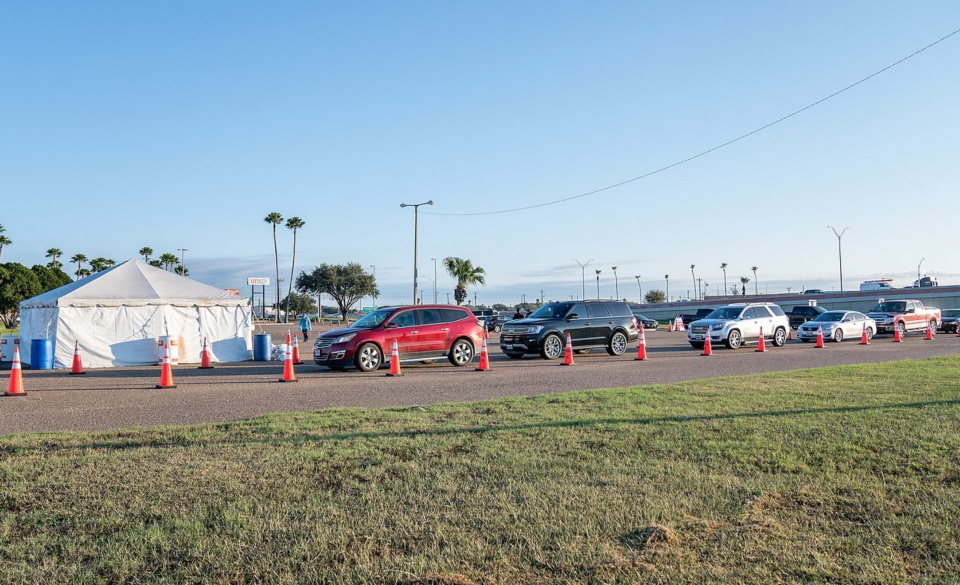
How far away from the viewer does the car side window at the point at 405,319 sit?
64.6 feet

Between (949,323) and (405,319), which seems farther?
(949,323)

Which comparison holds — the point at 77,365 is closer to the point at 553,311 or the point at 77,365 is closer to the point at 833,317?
the point at 553,311

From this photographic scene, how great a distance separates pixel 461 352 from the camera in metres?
20.7

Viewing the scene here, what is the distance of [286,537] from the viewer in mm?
4625

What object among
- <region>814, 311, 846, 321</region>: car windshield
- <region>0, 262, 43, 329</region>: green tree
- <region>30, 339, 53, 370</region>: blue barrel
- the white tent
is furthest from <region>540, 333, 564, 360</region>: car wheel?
<region>0, 262, 43, 329</region>: green tree

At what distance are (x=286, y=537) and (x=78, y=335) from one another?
20.3 m

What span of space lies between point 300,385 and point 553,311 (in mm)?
10415

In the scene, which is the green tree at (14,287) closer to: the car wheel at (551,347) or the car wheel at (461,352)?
the car wheel at (461,352)

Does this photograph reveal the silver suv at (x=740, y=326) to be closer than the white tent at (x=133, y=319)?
No

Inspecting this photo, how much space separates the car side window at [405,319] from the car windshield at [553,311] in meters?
4.89

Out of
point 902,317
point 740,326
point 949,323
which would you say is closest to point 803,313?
point 949,323

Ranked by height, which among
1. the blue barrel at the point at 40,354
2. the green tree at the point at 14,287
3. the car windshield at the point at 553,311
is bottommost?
the blue barrel at the point at 40,354

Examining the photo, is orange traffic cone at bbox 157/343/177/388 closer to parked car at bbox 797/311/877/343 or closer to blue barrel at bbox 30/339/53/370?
blue barrel at bbox 30/339/53/370

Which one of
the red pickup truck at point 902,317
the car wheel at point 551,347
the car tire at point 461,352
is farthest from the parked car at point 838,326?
the car tire at point 461,352
